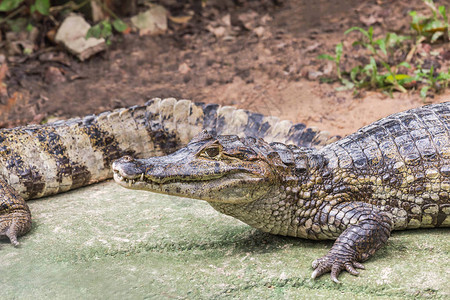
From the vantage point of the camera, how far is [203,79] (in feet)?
26.1

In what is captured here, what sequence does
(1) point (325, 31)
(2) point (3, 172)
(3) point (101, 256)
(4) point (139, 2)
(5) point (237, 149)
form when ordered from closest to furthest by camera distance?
(5) point (237, 149) < (3) point (101, 256) < (2) point (3, 172) < (1) point (325, 31) < (4) point (139, 2)

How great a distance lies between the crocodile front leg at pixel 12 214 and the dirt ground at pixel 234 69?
291 cm

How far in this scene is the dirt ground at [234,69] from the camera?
6.95 meters

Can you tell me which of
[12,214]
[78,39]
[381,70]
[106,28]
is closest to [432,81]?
[381,70]

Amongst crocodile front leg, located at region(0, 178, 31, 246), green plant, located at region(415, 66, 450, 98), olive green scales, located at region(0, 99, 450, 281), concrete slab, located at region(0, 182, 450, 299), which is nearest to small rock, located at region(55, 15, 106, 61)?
crocodile front leg, located at region(0, 178, 31, 246)

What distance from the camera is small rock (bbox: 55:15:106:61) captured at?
27.5ft

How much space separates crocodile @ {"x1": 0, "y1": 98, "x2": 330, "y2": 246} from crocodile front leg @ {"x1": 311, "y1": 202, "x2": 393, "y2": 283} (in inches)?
59.3

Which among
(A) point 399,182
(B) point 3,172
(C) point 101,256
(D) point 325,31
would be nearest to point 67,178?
(B) point 3,172

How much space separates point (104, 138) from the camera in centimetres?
516

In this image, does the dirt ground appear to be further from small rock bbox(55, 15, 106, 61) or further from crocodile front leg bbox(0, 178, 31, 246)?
crocodile front leg bbox(0, 178, 31, 246)

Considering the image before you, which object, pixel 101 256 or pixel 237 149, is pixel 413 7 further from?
pixel 101 256

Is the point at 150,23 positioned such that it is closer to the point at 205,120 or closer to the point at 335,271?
the point at 205,120

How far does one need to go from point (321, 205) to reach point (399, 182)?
512 millimetres

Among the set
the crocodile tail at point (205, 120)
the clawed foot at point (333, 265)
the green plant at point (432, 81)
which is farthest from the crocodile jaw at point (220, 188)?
the green plant at point (432, 81)
